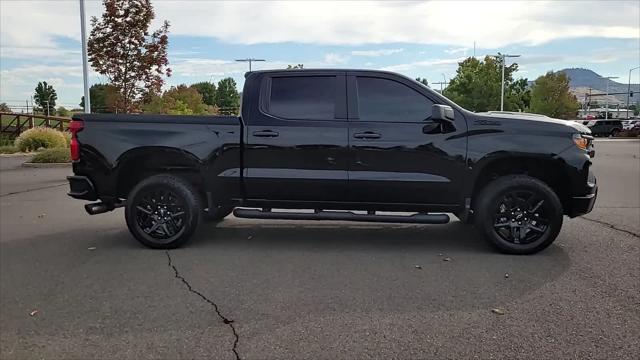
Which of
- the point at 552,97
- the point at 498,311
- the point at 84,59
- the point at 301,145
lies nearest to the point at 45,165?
the point at 84,59

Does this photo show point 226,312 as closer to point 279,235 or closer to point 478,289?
point 478,289

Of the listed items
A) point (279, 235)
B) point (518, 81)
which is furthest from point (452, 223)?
point (518, 81)

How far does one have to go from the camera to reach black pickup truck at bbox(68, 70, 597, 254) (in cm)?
591

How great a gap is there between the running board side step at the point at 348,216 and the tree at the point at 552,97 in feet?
231

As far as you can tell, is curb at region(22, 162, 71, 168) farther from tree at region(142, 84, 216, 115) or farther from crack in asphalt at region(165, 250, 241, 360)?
crack in asphalt at region(165, 250, 241, 360)

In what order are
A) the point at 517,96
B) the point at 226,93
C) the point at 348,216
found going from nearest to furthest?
the point at 348,216 → the point at 517,96 → the point at 226,93

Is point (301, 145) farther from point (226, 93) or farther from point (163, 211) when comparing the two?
point (226, 93)

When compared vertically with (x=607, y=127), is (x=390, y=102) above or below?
above

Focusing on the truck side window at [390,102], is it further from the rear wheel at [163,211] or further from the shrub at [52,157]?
the shrub at [52,157]

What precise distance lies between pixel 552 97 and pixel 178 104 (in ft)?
→ 174

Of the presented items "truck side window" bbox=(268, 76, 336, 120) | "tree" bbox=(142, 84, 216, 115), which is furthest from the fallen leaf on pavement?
"tree" bbox=(142, 84, 216, 115)

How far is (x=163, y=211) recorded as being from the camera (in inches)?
247

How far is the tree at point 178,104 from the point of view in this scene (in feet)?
84.5

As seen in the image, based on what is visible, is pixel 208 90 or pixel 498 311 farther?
pixel 208 90
